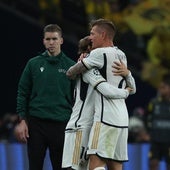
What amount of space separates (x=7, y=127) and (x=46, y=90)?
928 centimetres

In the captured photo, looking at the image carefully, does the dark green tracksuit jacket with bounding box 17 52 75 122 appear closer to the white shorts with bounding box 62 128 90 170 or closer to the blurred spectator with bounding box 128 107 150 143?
the white shorts with bounding box 62 128 90 170

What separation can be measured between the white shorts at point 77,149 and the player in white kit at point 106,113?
189mm

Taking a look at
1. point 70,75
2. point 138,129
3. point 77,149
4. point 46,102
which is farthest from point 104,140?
point 138,129

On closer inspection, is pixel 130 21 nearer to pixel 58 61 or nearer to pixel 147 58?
pixel 147 58

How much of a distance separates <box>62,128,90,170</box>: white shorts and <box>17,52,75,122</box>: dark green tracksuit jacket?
0.79 meters

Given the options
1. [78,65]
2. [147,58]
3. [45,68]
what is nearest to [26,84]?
[45,68]

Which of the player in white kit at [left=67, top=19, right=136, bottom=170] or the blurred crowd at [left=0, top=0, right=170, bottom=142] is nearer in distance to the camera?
the player in white kit at [left=67, top=19, right=136, bottom=170]

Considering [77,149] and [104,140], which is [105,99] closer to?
[104,140]

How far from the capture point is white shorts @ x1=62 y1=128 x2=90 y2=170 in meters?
9.96

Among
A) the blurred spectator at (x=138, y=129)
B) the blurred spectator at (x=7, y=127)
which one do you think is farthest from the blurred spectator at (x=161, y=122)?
the blurred spectator at (x=7, y=127)

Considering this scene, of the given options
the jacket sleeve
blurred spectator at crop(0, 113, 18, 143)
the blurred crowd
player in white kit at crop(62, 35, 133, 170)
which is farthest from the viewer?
the blurred crowd

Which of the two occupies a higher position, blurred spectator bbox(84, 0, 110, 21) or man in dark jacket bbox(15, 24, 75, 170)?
blurred spectator bbox(84, 0, 110, 21)

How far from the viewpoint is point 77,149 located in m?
9.98

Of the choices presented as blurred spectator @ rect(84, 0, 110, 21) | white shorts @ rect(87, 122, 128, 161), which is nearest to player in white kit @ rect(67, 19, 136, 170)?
white shorts @ rect(87, 122, 128, 161)
